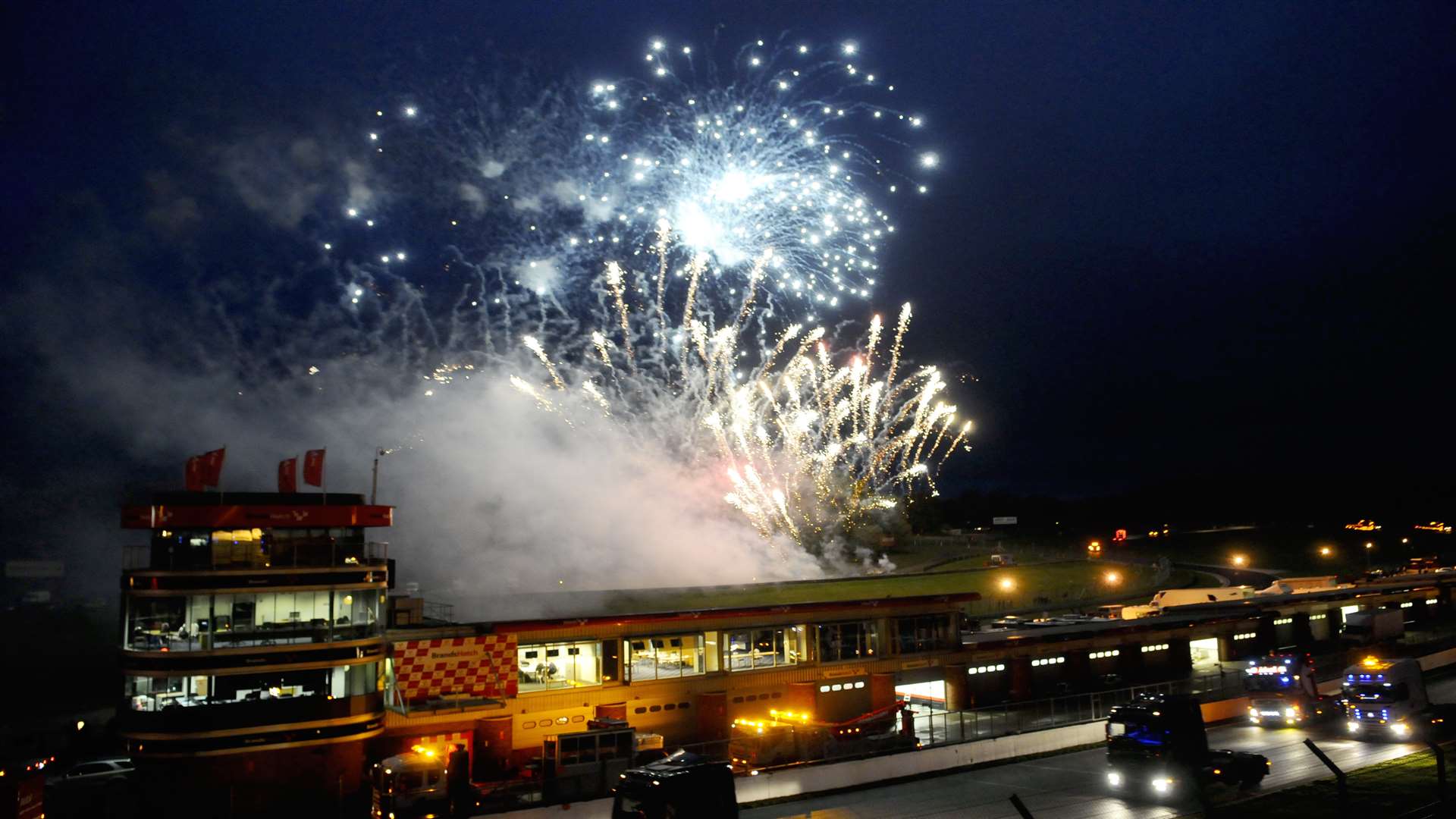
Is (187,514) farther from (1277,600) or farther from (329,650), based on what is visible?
(1277,600)

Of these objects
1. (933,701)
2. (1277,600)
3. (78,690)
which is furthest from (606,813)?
(78,690)

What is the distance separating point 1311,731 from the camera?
3045 centimetres

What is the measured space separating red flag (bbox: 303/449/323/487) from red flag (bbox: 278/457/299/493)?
1.16ft

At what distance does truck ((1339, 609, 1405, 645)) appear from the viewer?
167 feet

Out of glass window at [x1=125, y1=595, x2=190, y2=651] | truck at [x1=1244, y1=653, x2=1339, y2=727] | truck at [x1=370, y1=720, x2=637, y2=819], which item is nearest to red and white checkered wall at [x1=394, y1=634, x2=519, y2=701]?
truck at [x1=370, y1=720, x2=637, y2=819]

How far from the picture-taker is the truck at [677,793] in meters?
17.1

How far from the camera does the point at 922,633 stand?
125 ft

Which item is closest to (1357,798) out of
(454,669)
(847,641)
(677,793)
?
(677,793)

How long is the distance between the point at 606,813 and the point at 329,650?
10.6 meters

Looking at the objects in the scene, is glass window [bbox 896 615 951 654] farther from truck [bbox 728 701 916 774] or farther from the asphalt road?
the asphalt road

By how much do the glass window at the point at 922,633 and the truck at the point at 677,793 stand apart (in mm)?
20952

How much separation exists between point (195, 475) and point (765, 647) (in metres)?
20.7

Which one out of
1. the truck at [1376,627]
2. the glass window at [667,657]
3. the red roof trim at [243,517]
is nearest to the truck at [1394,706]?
the glass window at [667,657]

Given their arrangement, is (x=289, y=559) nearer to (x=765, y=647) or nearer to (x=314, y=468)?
(x=314, y=468)
